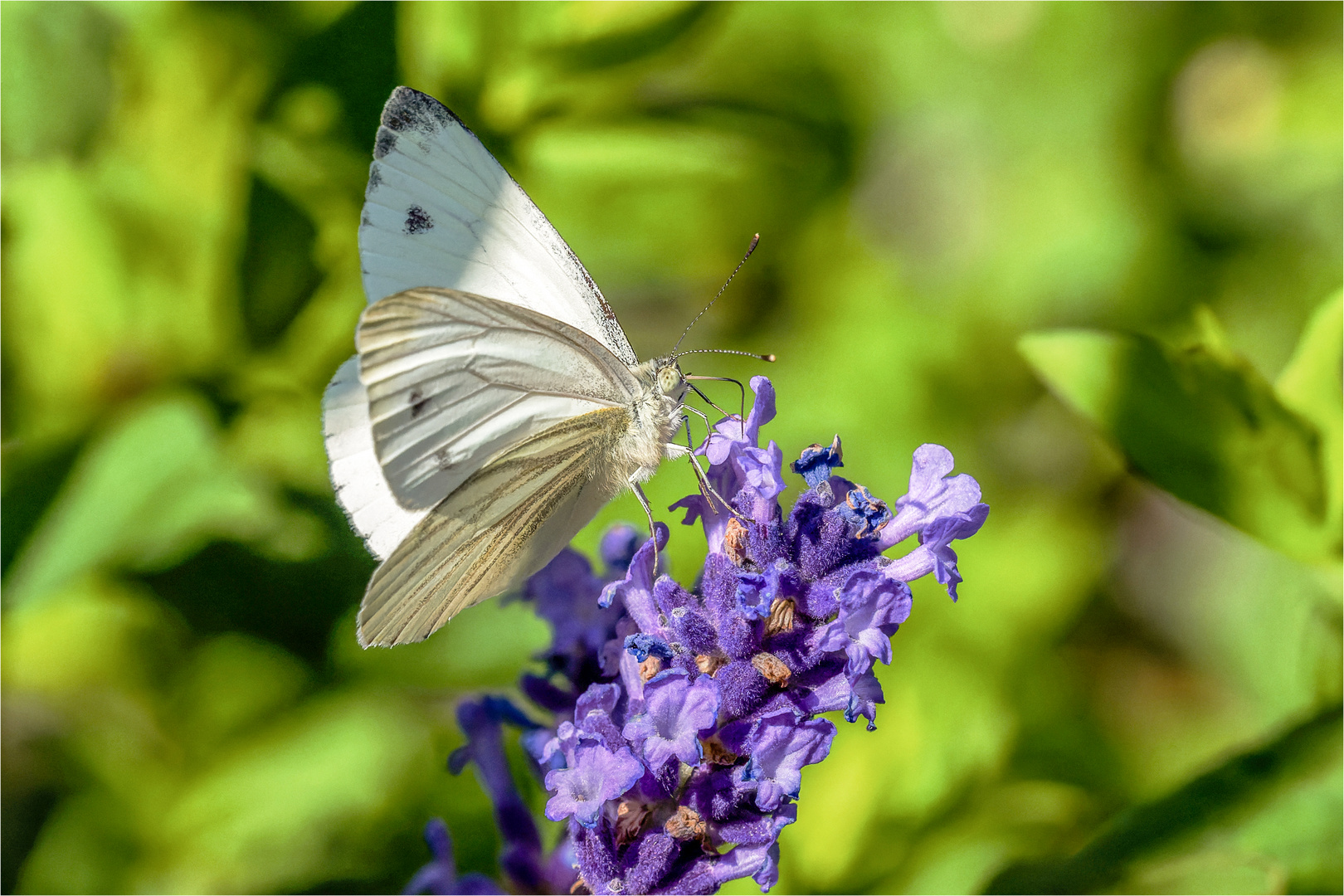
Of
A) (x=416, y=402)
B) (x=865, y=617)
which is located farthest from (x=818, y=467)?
(x=416, y=402)

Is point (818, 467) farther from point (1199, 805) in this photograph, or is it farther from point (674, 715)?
point (1199, 805)

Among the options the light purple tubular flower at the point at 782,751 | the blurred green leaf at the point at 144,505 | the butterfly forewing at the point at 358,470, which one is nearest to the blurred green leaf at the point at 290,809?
the blurred green leaf at the point at 144,505

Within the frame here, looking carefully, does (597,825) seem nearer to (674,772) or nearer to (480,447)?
(674,772)

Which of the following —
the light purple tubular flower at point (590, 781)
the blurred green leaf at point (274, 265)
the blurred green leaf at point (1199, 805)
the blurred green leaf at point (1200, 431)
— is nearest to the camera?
the light purple tubular flower at point (590, 781)

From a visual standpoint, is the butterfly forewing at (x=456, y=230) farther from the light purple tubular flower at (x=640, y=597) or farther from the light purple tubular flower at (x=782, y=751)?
the light purple tubular flower at (x=782, y=751)

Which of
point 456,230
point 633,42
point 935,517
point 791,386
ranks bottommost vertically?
point 791,386

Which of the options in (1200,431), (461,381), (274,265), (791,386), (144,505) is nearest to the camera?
(461,381)

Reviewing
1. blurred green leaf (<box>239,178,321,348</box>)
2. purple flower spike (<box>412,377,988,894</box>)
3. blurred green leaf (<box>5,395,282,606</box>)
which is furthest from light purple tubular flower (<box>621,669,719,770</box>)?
blurred green leaf (<box>239,178,321,348</box>)
